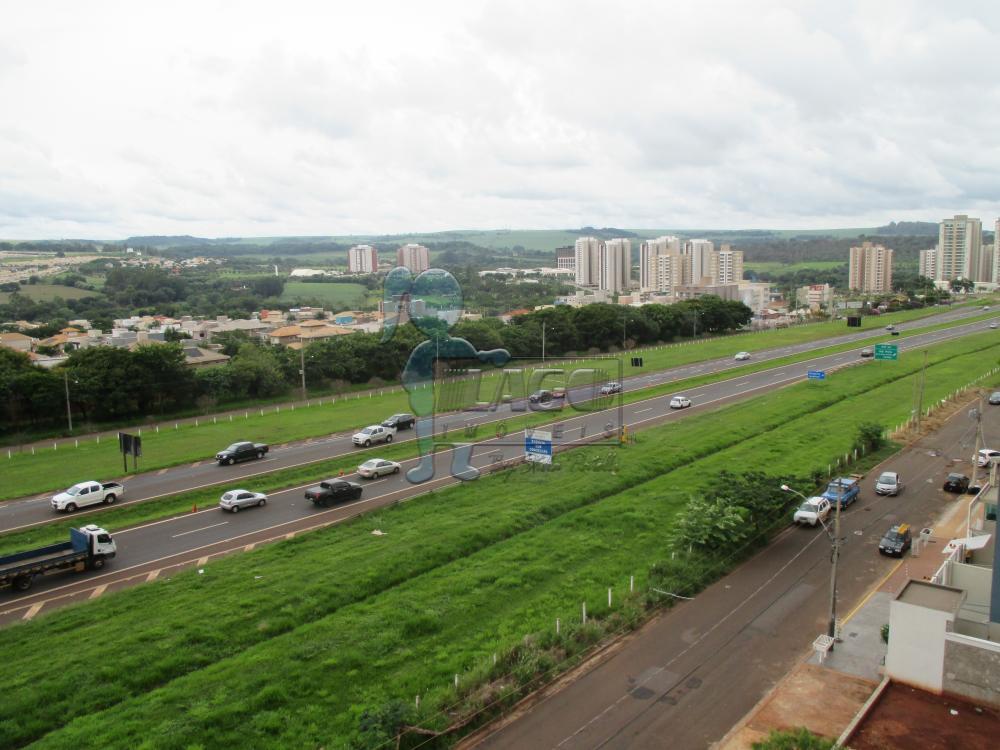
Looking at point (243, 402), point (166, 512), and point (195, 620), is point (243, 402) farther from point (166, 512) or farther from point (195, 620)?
point (195, 620)

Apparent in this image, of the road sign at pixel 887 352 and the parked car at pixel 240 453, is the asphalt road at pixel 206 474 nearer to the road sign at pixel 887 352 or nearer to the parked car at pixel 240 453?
the parked car at pixel 240 453

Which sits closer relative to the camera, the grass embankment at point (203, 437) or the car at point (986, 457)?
the car at point (986, 457)

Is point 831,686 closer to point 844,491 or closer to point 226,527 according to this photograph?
point 844,491

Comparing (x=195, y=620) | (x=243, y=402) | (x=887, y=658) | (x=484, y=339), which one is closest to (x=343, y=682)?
(x=195, y=620)

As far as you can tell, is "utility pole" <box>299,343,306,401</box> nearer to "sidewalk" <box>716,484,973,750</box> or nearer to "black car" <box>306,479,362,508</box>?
"black car" <box>306,479,362,508</box>

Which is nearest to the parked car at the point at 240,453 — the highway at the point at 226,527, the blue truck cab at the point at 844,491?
the highway at the point at 226,527

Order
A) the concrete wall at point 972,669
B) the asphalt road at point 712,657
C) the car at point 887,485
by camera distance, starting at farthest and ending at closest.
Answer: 1. the car at point 887,485
2. the concrete wall at point 972,669
3. the asphalt road at point 712,657
